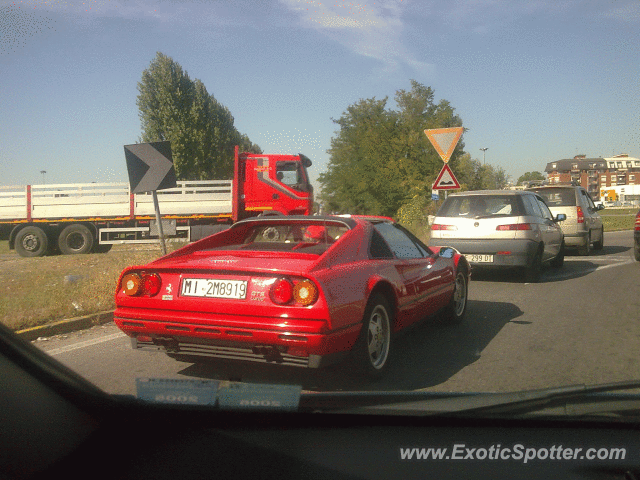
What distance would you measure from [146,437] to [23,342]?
0.52m

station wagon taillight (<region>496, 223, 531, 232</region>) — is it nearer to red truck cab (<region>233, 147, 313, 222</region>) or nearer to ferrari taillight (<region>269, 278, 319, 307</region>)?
ferrari taillight (<region>269, 278, 319, 307</region>)

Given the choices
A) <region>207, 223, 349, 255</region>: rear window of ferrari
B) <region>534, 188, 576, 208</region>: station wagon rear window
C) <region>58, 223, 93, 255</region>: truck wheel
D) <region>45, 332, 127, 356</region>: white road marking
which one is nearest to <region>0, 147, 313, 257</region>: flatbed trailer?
<region>58, 223, 93, 255</region>: truck wheel

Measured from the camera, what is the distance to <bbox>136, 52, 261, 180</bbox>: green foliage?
45281 mm

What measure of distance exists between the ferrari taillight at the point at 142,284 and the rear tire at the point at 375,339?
147cm

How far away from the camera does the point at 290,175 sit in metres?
18.7

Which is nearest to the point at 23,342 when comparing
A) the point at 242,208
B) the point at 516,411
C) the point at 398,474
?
the point at 398,474

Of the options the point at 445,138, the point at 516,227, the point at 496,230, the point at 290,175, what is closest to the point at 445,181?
the point at 445,138

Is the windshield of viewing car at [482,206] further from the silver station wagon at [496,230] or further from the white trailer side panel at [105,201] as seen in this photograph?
the white trailer side panel at [105,201]

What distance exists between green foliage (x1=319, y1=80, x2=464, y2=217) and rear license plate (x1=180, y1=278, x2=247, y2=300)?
40434 millimetres

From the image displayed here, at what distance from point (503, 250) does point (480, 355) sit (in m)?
5.26

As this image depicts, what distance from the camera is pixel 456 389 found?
419 centimetres

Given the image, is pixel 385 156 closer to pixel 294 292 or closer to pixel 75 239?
pixel 75 239

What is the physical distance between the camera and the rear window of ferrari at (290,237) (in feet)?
15.4

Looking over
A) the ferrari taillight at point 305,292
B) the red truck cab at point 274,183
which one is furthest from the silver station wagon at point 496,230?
the red truck cab at point 274,183
